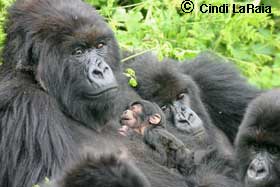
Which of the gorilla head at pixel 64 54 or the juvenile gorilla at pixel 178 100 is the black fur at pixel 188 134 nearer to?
the juvenile gorilla at pixel 178 100

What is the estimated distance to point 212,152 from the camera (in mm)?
6320

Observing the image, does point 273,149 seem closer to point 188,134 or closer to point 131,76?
point 188,134

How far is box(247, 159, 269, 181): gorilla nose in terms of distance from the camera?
5.62 meters

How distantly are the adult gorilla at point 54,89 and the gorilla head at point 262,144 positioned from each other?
558 millimetres

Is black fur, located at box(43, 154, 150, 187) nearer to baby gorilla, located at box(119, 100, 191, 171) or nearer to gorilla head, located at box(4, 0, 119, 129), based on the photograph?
gorilla head, located at box(4, 0, 119, 129)

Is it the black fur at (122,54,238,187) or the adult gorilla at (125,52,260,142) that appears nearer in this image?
the black fur at (122,54,238,187)

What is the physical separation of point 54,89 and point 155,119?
843mm

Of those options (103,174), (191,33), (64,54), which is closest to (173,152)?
(64,54)

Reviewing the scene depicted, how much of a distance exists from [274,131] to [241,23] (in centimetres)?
160

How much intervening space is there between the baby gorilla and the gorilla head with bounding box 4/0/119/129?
0.48 meters

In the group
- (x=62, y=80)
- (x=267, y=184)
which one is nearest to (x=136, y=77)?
(x=62, y=80)

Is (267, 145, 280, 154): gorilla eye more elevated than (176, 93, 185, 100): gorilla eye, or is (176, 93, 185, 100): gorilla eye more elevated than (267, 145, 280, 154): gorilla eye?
(176, 93, 185, 100): gorilla eye

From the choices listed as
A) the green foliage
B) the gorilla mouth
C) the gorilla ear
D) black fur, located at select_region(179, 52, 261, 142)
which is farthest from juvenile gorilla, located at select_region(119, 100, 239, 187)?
black fur, located at select_region(179, 52, 261, 142)

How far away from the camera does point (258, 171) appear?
565cm
